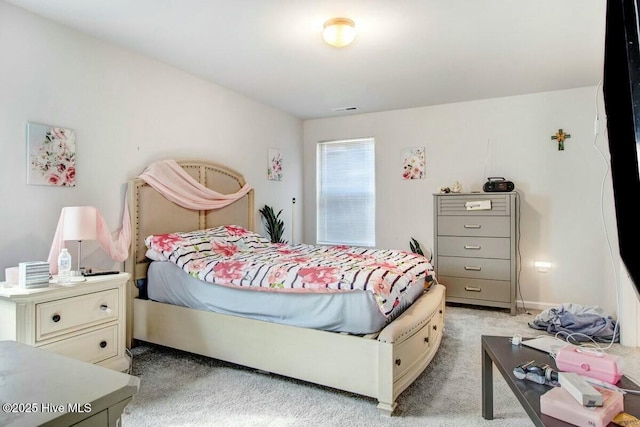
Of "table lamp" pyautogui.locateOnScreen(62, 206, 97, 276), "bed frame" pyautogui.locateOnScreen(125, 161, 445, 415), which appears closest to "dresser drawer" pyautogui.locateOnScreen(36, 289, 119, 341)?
"table lamp" pyautogui.locateOnScreen(62, 206, 97, 276)

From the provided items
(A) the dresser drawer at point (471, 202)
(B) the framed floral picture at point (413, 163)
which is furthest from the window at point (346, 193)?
(A) the dresser drawer at point (471, 202)

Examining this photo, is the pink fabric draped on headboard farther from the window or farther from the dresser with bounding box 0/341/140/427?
the dresser with bounding box 0/341/140/427

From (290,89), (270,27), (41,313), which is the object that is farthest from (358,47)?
(41,313)

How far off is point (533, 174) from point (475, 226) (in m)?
0.91

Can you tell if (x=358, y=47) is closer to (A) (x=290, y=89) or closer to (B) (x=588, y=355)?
(A) (x=290, y=89)

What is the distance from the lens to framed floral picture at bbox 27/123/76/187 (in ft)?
7.81

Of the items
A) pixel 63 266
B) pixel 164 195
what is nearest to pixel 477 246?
pixel 164 195

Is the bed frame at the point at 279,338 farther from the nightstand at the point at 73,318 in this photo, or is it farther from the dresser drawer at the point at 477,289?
the dresser drawer at the point at 477,289

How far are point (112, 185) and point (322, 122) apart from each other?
3.19 meters

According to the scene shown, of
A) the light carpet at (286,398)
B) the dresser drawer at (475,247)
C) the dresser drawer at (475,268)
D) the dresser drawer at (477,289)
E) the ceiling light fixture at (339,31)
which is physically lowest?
the light carpet at (286,398)

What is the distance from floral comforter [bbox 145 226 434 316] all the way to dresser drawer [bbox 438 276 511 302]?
3.92 ft

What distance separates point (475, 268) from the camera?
4059 millimetres

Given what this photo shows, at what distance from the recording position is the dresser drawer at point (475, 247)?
3924 mm

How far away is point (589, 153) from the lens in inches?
153
